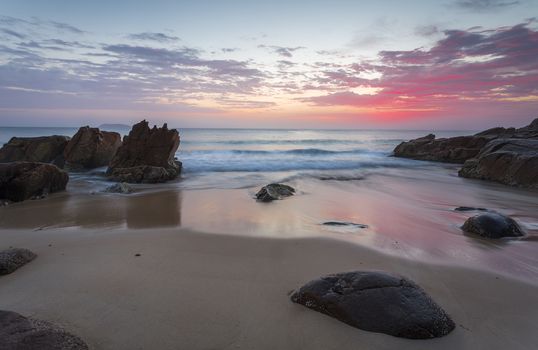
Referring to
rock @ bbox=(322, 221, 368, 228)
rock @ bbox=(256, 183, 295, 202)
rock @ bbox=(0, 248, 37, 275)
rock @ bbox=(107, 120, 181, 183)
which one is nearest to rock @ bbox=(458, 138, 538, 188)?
rock @ bbox=(256, 183, 295, 202)

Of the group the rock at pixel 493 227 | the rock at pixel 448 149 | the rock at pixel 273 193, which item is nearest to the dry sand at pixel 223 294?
the rock at pixel 493 227

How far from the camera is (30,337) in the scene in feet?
7.79

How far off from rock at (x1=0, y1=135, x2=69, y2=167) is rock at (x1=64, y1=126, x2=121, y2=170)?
1.79 ft

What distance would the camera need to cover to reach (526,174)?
1225 cm

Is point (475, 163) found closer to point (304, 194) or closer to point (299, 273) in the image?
point (304, 194)

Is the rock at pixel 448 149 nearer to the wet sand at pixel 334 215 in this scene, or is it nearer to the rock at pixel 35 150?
the wet sand at pixel 334 215

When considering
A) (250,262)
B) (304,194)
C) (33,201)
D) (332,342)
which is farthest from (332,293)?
(33,201)

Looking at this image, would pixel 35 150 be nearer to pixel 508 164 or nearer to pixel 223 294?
pixel 223 294

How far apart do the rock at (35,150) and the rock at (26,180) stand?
6.59 metres

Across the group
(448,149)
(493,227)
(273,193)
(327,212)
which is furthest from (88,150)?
(448,149)

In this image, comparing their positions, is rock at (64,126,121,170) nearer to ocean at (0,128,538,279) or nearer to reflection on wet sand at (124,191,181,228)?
ocean at (0,128,538,279)

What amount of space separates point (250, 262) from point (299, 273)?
2.39ft

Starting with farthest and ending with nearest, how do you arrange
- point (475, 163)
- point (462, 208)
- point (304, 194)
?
point (475, 163), point (304, 194), point (462, 208)

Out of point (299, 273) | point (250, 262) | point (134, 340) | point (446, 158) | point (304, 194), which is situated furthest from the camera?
point (446, 158)
